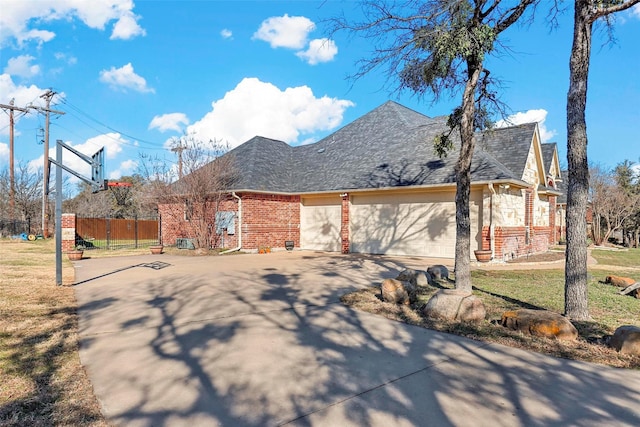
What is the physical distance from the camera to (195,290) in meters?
8.37

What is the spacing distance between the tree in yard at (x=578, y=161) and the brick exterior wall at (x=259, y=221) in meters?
13.4

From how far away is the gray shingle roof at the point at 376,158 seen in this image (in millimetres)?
14914

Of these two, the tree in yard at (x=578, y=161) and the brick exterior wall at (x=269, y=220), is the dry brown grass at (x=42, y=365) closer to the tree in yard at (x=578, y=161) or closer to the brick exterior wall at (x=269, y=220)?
the tree in yard at (x=578, y=161)

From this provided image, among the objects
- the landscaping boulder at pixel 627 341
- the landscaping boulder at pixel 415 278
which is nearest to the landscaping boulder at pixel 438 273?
the landscaping boulder at pixel 415 278

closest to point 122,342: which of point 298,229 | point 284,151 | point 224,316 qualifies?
point 224,316

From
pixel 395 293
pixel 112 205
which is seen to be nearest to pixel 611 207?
pixel 395 293

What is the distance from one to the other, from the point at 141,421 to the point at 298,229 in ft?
53.4

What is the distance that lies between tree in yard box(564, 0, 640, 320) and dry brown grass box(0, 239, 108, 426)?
6356mm

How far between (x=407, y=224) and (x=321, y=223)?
181 inches

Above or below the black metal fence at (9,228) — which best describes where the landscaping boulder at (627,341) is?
below

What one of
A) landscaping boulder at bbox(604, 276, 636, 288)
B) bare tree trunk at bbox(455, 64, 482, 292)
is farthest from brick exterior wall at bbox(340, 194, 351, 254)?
landscaping boulder at bbox(604, 276, 636, 288)

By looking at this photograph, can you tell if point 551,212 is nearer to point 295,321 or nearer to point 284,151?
point 284,151

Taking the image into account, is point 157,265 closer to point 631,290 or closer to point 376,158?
point 376,158

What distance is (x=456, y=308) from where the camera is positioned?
5.93 metres
